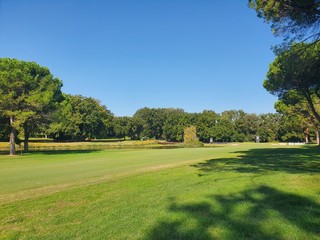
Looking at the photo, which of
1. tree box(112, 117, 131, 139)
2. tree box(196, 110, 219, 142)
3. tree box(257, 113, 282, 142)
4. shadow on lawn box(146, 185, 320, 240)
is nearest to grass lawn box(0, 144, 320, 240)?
shadow on lawn box(146, 185, 320, 240)

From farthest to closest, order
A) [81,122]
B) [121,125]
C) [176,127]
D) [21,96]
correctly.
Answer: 1. [121,125]
2. [176,127]
3. [81,122]
4. [21,96]

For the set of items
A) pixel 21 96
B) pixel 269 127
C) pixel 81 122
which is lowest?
pixel 269 127

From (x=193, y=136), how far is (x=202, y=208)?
64739 millimetres

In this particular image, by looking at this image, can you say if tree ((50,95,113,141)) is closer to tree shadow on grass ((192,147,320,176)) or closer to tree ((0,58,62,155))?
tree ((0,58,62,155))

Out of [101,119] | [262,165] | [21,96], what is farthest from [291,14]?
[101,119]

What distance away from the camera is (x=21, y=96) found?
1303 inches

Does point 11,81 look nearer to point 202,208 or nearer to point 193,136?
point 202,208

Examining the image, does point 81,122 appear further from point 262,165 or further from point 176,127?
point 262,165

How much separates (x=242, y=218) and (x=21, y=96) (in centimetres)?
3227

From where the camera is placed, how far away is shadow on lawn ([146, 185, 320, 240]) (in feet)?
16.7

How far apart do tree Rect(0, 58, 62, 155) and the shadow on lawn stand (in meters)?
29.2

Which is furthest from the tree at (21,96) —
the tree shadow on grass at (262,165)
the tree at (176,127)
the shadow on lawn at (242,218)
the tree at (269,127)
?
the tree at (269,127)

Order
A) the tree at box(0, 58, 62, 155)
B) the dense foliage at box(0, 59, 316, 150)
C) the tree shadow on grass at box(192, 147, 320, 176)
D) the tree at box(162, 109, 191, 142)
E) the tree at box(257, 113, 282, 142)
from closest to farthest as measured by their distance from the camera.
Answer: the tree shadow on grass at box(192, 147, 320, 176) < the tree at box(0, 58, 62, 155) < the dense foliage at box(0, 59, 316, 150) < the tree at box(257, 113, 282, 142) < the tree at box(162, 109, 191, 142)

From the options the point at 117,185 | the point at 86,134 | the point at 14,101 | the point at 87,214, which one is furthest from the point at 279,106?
the point at 86,134
